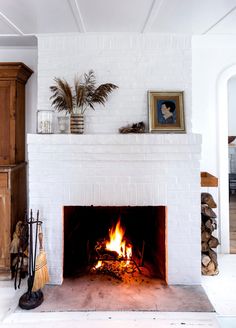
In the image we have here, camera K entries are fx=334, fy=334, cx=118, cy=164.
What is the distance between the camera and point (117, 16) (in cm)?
251

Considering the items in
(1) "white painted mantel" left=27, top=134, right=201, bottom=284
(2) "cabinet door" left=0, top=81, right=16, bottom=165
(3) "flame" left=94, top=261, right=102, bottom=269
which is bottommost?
(3) "flame" left=94, top=261, right=102, bottom=269

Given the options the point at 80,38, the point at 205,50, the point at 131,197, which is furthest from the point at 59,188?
the point at 205,50

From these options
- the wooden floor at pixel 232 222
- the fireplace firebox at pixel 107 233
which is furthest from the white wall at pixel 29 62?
the wooden floor at pixel 232 222

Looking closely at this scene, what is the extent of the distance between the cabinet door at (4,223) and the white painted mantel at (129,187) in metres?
0.32

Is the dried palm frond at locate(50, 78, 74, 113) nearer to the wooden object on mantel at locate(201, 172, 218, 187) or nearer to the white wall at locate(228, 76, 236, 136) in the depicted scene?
the wooden object on mantel at locate(201, 172, 218, 187)

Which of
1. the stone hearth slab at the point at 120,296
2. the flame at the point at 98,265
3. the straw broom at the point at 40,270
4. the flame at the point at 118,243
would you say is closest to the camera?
the stone hearth slab at the point at 120,296

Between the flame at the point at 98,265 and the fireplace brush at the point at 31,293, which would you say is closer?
the fireplace brush at the point at 31,293

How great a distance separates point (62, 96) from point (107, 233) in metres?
1.35

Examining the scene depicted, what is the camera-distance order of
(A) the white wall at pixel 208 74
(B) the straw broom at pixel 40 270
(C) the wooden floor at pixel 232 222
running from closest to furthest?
1. (B) the straw broom at pixel 40 270
2. (A) the white wall at pixel 208 74
3. (C) the wooden floor at pixel 232 222

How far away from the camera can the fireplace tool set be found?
2410 millimetres

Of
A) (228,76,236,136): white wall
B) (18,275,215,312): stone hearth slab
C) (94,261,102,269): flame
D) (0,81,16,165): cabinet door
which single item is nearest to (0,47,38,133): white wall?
(0,81,16,165): cabinet door

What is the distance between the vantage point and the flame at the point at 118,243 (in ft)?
10.1

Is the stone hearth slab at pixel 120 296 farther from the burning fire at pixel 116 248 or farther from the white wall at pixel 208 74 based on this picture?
the white wall at pixel 208 74

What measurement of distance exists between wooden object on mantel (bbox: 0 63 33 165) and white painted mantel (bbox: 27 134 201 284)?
1.85 ft
